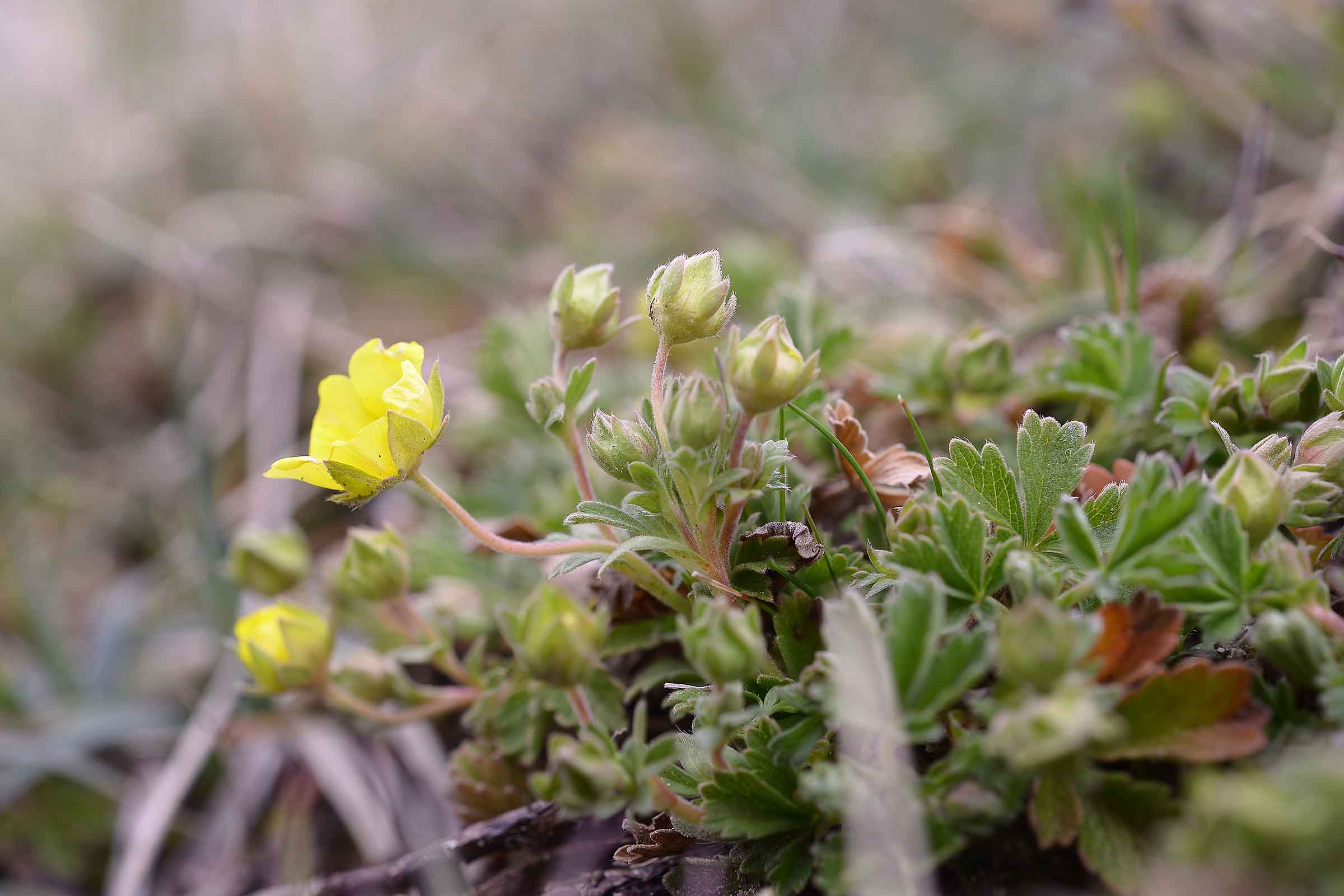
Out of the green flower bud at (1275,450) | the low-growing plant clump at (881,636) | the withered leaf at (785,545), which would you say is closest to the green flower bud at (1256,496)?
the low-growing plant clump at (881,636)

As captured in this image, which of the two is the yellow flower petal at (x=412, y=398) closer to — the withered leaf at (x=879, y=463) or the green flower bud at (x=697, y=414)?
the green flower bud at (x=697, y=414)

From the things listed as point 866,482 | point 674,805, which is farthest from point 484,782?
point 866,482

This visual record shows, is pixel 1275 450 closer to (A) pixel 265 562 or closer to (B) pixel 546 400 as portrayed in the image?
(B) pixel 546 400

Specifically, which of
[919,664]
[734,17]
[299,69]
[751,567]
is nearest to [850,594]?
[919,664]

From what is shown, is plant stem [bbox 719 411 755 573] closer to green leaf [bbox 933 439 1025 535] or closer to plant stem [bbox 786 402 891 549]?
plant stem [bbox 786 402 891 549]

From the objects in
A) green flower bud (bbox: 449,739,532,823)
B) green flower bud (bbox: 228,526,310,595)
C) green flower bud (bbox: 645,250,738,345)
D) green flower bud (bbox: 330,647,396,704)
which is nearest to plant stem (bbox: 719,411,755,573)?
green flower bud (bbox: 645,250,738,345)
